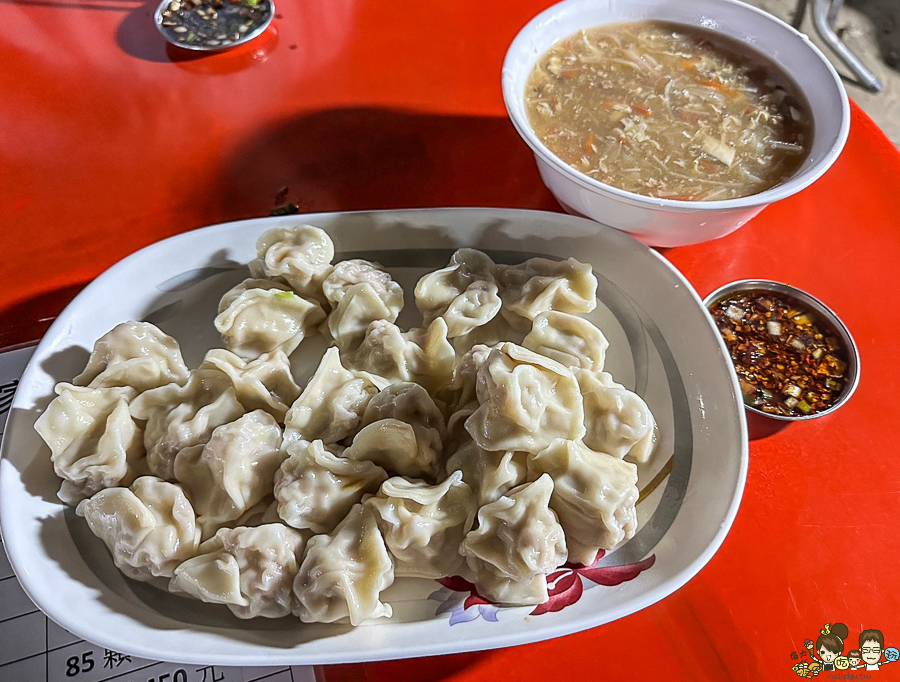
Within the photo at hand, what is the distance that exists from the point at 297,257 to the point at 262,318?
0.77 ft

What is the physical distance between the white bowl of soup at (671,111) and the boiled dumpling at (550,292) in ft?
0.81

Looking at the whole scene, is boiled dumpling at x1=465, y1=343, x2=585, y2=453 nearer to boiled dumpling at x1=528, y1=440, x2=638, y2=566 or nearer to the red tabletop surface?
boiled dumpling at x1=528, y1=440, x2=638, y2=566

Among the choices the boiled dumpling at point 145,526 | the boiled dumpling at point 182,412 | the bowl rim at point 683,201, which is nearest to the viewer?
the boiled dumpling at point 145,526

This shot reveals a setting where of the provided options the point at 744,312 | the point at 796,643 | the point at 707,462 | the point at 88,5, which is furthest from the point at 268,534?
the point at 88,5

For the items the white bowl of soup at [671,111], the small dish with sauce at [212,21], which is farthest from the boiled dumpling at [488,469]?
the small dish with sauce at [212,21]

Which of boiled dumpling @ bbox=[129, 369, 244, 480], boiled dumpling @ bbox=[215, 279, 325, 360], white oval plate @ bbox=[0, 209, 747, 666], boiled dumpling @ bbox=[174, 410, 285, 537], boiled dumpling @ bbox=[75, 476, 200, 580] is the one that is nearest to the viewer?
white oval plate @ bbox=[0, 209, 747, 666]

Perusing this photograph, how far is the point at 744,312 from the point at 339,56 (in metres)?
2.37

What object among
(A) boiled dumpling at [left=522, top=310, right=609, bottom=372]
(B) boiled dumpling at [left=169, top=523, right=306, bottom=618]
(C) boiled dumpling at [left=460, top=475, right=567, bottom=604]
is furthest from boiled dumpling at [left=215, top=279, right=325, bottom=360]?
(C) boiled dumpling at [left=460, top=475, right=567, bottom=604]

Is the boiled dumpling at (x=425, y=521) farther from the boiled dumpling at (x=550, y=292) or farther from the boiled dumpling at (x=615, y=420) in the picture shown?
the boiled dumpling at (x=550, y=292)

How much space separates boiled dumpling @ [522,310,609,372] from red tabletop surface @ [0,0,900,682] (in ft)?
2.07

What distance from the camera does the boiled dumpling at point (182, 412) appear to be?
1.86m

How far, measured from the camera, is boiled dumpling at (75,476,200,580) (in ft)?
5.42

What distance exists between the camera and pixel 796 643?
1.79 meters

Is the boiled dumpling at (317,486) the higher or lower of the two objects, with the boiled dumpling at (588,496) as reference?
lower
